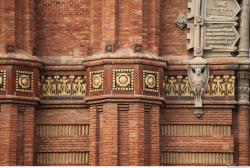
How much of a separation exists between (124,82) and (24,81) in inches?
76.5

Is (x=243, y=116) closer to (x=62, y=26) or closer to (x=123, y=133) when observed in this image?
(x=123, y=133)

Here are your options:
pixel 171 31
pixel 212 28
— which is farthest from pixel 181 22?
pixel 212 28

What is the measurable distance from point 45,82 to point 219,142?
355 cm

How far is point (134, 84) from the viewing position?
2530 centimetres

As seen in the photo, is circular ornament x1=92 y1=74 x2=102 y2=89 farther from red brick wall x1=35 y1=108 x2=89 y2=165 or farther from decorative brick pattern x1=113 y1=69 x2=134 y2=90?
red brick wall x1=35 y1=108 x2=89 y2=165

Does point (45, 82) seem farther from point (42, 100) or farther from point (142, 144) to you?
point (142, 144)

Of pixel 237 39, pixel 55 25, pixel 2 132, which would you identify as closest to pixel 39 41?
pixel 55 25

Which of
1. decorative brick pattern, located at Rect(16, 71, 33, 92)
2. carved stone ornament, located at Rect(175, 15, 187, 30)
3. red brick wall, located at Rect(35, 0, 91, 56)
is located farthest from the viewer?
red brick wall, located at Rect(35, 0, 91, 56)

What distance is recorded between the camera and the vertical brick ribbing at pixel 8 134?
25.3 meters

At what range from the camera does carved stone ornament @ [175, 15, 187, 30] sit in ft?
85.7

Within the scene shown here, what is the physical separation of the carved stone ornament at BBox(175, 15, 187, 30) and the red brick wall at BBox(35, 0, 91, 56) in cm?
173

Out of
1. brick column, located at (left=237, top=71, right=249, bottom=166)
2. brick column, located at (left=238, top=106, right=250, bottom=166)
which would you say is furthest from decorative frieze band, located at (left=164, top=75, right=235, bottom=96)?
brick column, located at (left=238, top=106, right=250, bottom=166)

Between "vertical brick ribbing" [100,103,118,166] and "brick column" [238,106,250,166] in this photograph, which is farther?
"brick column" [238,106,250,166]

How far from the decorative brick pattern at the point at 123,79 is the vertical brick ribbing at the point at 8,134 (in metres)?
1.97
